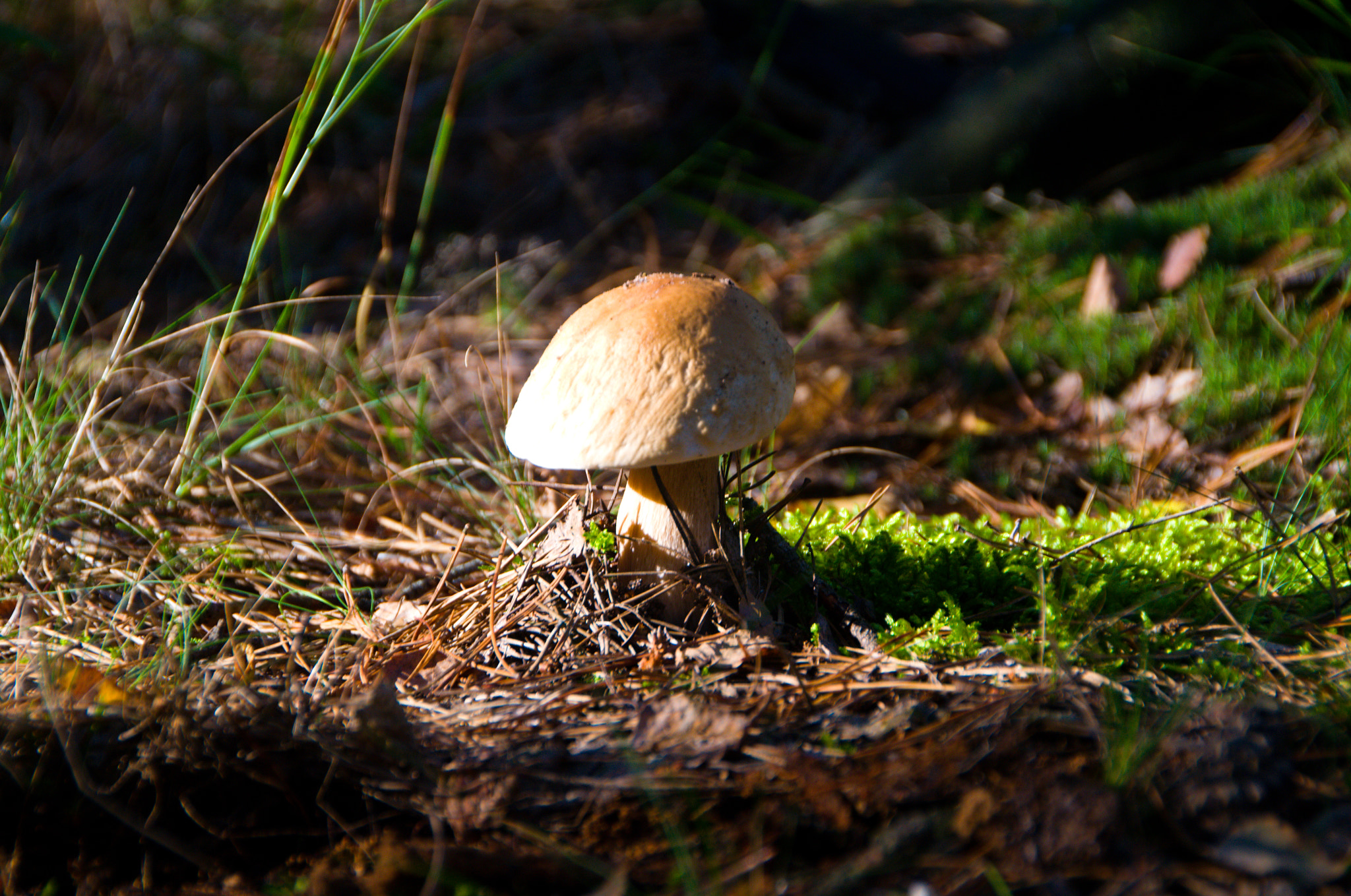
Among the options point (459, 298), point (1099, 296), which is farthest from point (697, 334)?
point (459, 298)

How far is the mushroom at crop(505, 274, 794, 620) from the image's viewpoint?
1431mm

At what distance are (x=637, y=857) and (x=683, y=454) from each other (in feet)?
2.09

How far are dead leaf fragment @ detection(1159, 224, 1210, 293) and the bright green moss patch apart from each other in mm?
1323

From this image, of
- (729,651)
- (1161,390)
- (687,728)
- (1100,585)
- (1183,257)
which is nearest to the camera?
(687,728)

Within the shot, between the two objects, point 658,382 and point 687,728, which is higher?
point 658,382

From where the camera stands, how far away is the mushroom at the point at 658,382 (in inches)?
56.3

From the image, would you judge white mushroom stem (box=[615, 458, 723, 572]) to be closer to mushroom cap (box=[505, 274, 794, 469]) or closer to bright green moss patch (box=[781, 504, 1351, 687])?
mushroom cap (box=[505, 274, 794, 469])

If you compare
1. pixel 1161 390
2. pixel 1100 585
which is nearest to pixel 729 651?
pixel 1100 585

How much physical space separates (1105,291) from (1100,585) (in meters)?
2.01

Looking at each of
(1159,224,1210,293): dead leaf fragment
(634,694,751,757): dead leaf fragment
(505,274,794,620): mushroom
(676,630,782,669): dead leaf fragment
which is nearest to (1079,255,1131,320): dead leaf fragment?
(1159,224,1210,293): dead leaf fragment

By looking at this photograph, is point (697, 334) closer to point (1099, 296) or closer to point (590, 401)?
point (590, 401)

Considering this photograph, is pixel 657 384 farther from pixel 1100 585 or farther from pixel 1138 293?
pixel 1138 293

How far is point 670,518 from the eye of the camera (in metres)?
1.77

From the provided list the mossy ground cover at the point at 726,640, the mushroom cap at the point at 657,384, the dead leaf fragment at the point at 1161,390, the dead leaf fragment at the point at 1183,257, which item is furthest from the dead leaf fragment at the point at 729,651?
the dead leaf fragment at the point at 1183,257
